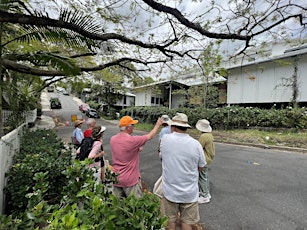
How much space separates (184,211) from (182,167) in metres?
0.64

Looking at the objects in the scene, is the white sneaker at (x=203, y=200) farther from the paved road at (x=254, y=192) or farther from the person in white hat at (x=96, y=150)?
the person in white hat at (x=96, y=150)

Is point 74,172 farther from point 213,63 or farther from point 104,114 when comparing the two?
point 104,114

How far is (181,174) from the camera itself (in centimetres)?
240

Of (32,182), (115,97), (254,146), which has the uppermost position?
Result: (115,97)

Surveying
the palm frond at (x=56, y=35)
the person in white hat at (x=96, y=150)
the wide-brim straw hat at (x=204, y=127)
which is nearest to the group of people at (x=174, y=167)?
the person in white hat at (x=96, y=150)

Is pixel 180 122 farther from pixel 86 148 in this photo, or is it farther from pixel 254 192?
pixel 254 192

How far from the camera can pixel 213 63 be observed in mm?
6730

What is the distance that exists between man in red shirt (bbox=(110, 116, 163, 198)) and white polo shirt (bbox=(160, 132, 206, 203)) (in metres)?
0.43

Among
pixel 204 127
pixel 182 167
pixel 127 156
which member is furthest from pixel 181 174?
pixel 204 127

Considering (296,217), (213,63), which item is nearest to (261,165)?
(296,217)

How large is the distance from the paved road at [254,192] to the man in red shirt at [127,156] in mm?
1527

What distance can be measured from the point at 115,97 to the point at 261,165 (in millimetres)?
28056

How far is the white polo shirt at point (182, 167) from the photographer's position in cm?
239

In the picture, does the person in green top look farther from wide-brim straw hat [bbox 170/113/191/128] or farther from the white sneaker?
wide-brim straw hat [bbox 170/113/191/128]
